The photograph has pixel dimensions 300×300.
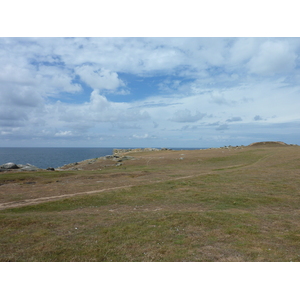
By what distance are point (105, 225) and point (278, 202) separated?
15906 mm

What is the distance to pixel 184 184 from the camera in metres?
29.3

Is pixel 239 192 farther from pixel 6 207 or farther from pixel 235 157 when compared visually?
pixel 235 157

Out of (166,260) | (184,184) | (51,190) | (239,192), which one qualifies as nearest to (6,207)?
(51,190)

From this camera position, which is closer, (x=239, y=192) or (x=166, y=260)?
(x=166, y=260)

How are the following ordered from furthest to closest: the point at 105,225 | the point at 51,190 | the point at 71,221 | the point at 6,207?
the point at 51,190, the point at 6,207, the point at 71,221, the point at 105,225

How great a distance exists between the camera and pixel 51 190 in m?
27.8

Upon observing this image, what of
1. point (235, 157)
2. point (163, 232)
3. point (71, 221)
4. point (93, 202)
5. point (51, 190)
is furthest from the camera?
point (235, 157)

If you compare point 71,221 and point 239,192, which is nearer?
point 71,221

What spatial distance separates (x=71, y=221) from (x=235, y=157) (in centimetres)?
5558

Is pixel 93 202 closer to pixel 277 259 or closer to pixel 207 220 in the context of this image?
pixel 207 220
